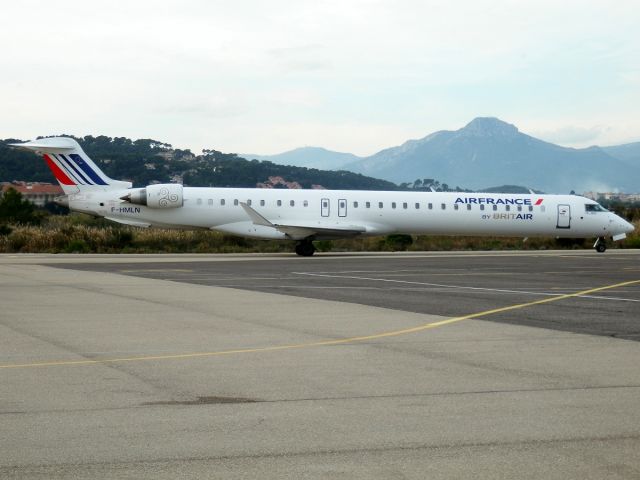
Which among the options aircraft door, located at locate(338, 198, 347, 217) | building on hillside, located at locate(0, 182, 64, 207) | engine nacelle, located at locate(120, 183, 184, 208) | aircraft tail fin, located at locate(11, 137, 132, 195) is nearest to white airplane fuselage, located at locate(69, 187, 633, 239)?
aircraft door, located at locate(338, 198, 347, 217)

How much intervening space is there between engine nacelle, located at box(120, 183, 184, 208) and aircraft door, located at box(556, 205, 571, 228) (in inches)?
624

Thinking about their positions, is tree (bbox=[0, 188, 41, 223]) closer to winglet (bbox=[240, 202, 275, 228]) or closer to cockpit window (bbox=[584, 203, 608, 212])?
winglet (bbox=[240, 202, 275, 228])

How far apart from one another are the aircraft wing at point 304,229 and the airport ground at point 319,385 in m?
18.2

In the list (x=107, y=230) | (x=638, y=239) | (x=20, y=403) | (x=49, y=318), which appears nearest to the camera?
(x=20, y=403)

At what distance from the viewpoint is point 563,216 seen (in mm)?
40250

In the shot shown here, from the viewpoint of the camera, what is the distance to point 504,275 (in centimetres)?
2514

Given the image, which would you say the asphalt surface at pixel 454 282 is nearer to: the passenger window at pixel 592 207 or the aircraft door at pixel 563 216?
the aircraft door at pixel 563 216

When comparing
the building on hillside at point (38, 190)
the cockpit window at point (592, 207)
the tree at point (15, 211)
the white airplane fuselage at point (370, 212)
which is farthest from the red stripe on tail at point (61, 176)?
the building on hillside at point (38, 190)

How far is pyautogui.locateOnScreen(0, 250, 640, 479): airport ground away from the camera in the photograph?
6.30 m

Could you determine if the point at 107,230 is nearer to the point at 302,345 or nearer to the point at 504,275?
the point at 504,275

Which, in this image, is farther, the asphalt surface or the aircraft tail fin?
the aircraft tail fin

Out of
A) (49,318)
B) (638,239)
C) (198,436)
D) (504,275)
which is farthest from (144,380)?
(638,239)

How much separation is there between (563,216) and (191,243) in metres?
16.8

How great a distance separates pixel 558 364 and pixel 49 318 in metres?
8.02
